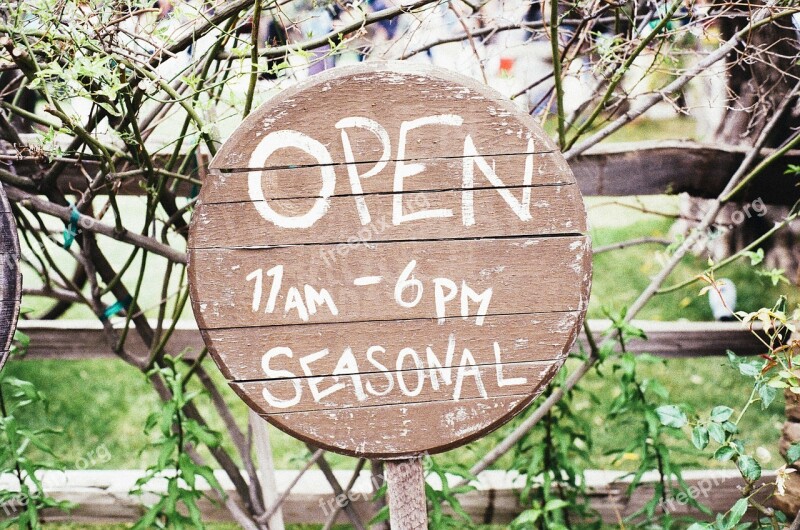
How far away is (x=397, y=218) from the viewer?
4.04ft

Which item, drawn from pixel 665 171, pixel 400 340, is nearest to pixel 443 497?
pixel 400 340

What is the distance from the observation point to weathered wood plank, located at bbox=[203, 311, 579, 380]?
1.25 meters

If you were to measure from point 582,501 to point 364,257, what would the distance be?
1.66m

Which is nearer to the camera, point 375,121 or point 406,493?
point 375,121

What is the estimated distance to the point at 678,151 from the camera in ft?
7.59

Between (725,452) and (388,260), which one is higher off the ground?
(388,260)

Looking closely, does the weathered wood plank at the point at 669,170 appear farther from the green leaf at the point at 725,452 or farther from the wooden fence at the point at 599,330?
the green leaf at the point at 725,452

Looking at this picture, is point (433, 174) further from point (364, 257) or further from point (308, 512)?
point (308, 512)

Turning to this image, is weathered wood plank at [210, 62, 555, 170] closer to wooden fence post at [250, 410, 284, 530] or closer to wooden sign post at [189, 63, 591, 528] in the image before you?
wooden sign post at [189, 63, 591, 528]

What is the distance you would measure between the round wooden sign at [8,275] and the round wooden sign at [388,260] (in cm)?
39

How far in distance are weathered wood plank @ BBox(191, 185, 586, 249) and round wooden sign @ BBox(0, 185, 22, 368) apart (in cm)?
40

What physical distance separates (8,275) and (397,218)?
748mm

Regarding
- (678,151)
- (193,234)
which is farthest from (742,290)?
(193,234)

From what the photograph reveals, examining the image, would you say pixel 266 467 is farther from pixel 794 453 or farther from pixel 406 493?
pixel 794 453
